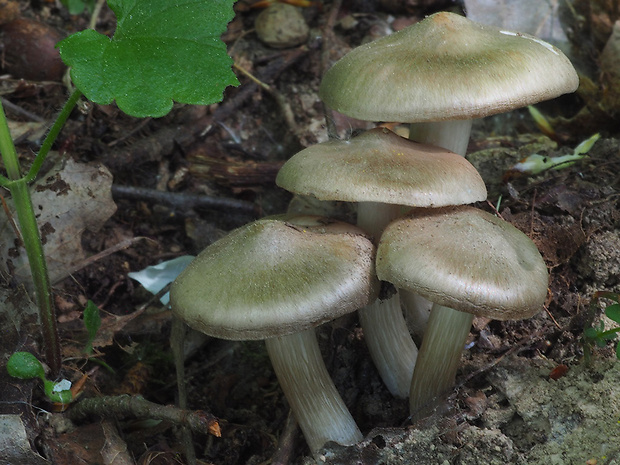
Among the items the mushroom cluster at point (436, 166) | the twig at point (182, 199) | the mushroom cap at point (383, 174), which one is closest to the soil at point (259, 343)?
the twig at point (182, 199)

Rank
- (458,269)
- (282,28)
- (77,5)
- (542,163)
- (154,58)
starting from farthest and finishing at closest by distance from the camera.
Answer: (282,28) < (77,5) < (542,163) < (154,58) < (458,269)

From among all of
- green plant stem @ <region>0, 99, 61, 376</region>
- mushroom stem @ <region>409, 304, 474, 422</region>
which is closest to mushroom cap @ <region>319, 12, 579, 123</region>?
mushroom stem @ <region>409, 304, 474, 422</region>

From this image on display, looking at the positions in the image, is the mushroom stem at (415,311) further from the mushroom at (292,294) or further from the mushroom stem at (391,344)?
the mushroom at (292,294)

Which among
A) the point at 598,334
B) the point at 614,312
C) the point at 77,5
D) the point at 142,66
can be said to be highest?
the point at 142,66

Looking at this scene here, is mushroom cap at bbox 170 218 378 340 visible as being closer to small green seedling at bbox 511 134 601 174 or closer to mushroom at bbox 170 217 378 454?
mushroom at bbox 170 217 378 454

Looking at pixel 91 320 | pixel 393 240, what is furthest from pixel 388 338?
pixel 91 320

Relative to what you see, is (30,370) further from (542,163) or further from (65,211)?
(542,163)

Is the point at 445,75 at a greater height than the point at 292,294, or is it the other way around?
the point at 445,75
